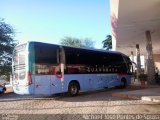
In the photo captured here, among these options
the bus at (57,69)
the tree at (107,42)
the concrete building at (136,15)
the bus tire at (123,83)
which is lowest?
the bus tire at (123,83)

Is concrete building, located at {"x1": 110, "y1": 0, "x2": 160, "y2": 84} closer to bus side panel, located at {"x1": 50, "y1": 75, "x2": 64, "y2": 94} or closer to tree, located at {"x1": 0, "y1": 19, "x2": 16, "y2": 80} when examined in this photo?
bus side panel, located at {"x1": 50, "y1": 75, "x2": 64, "y2": 94}

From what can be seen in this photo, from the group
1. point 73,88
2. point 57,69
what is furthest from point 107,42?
point 57,69

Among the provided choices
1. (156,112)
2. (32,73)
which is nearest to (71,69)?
(32,73)

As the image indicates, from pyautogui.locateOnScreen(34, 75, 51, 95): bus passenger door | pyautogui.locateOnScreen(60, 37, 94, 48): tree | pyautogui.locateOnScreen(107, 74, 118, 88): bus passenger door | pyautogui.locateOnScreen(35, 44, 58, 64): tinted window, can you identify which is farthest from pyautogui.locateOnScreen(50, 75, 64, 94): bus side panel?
pyautogui.locateOnScreen(60, 37, 94, 48): tree

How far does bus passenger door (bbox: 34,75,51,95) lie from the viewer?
11.9 m

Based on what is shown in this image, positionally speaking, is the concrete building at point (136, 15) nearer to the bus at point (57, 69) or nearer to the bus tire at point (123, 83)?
the bus at point (57, 69)

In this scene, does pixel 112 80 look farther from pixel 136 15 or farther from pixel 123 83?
pixel 136 15

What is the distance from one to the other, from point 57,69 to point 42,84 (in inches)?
51.3

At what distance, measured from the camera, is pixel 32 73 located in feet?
38.4

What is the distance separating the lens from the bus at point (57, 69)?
1185cm

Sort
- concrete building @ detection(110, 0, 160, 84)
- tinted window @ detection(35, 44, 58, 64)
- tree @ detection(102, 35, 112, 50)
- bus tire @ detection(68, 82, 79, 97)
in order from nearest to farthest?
tinted window @ detection(35, 44, 58, 64)
bus tire @ detection(68, 82, 79, 97)
concrete building @ detection(110, 0, 160, 84)
tree @ detection(102, 35, 112, 50)

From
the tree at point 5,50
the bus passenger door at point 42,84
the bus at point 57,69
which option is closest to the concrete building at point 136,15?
the bus at point 57,69

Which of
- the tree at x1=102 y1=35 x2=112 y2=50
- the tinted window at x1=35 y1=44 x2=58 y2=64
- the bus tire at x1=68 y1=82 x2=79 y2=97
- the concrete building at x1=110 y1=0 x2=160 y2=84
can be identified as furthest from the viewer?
the tree at x1=102 y1=35 x2=112 y2=50

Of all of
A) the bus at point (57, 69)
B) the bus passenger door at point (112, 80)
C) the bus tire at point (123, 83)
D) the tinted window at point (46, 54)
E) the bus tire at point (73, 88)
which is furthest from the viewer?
the bus tire at point (123, 83)
